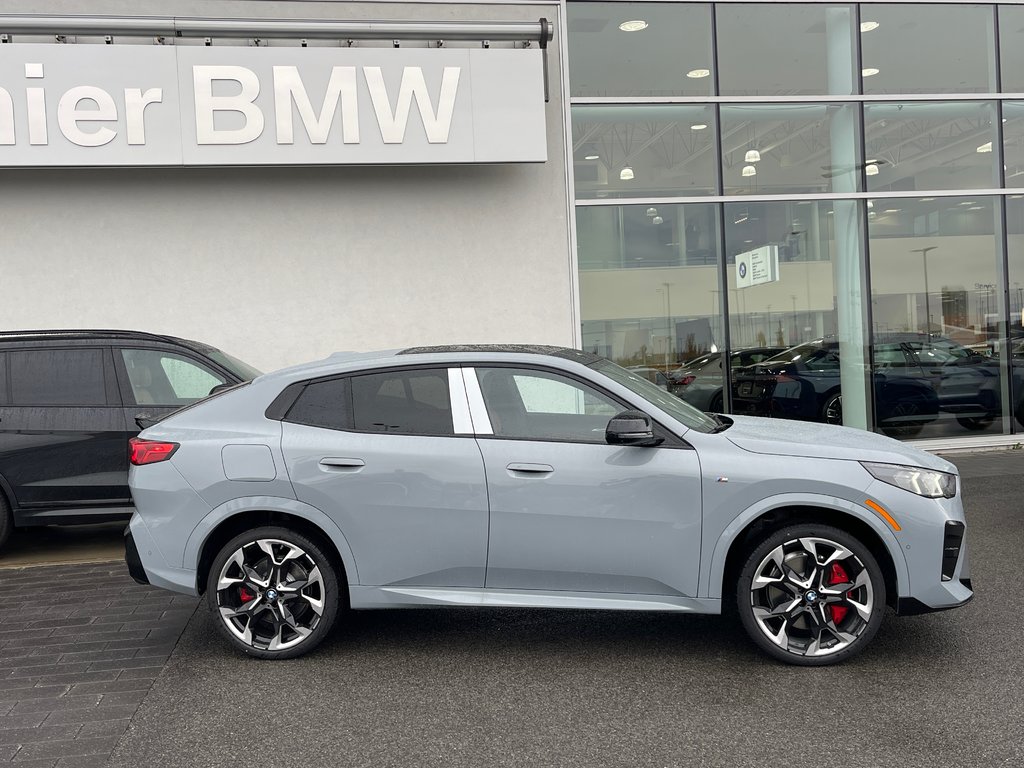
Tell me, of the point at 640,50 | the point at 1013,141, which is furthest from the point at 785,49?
the point at 1013,141

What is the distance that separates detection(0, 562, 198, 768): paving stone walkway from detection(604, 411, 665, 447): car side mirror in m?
2.53

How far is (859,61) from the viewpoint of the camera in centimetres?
1205

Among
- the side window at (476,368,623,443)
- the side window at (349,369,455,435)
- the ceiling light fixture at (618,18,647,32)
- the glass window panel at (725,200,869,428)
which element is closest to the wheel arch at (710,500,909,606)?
the side window at (476,368,623,443)

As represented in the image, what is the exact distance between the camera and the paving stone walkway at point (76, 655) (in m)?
3.92

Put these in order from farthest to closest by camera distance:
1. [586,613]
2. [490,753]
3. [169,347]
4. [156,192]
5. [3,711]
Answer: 1. [156,192]
2. [169,347]
3. [586,613]
4. [3,711]
5. [490,753]

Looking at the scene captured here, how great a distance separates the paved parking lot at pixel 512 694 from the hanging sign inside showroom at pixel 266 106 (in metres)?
5.96

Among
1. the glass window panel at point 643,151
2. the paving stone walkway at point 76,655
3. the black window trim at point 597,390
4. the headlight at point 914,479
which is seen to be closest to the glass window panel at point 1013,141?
the glass window panel at point 643,151

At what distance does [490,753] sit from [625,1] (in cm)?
1026

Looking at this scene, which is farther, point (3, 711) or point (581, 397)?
point (581, 397)

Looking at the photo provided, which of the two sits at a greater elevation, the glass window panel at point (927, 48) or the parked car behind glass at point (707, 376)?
the glass window panel at point (927, 48)

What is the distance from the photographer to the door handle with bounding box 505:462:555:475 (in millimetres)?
4582

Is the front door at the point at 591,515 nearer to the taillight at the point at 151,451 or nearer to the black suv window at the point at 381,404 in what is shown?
the black suv window at the point at 381,404

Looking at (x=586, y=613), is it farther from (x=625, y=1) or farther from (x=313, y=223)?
(x=625, y=1)

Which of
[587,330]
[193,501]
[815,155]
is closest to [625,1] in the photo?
[815,155]
